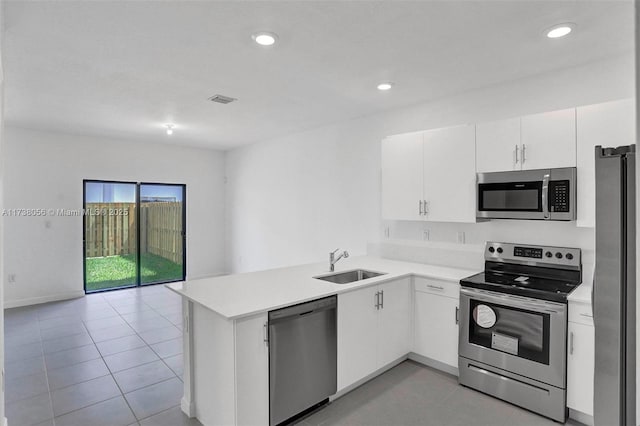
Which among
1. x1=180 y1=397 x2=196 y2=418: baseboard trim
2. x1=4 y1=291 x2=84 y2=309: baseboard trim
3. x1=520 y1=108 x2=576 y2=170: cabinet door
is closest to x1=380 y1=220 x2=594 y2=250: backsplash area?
x1=520 y1=108 x2=576 y2=170: cabinet door

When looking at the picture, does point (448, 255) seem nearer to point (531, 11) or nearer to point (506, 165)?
point (506, 165)

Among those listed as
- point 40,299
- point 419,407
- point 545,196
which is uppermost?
point 545,196

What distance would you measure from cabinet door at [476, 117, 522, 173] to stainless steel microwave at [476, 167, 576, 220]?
7 cm

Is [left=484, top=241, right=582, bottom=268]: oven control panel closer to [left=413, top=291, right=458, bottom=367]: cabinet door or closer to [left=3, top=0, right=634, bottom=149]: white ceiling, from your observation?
[left=413, top=291, right=458, bottom=367]: cabinet door

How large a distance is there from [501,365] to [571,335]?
56cm

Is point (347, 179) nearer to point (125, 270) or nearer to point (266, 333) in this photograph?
point (266, 333)

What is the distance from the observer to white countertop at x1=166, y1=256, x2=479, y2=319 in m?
2.22

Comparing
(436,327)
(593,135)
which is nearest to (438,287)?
(436,327)

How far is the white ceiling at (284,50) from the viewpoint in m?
2.08

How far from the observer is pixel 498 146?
3.00 m

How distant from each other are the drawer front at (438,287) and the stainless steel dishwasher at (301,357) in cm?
105

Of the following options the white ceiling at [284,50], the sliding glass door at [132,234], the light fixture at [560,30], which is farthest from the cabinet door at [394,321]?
the sliding glass door at [132,234]

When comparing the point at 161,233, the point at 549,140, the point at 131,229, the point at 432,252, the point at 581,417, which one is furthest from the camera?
the point at 161,233

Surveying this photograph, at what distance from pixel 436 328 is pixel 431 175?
1437mm
